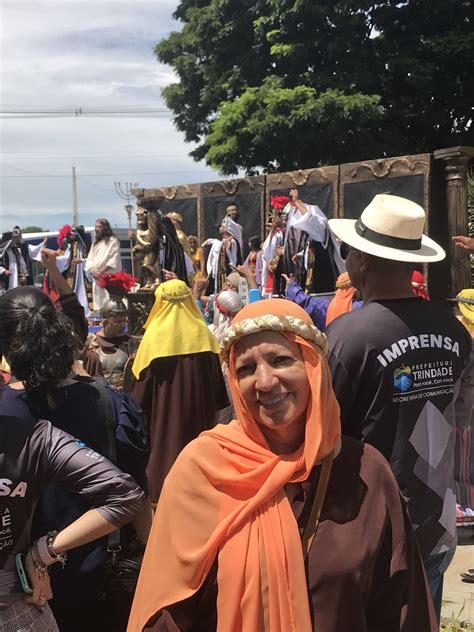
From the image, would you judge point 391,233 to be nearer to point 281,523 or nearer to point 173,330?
point 281,523

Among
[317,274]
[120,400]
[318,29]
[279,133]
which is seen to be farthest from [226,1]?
[120,400]

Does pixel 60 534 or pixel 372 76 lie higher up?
pixel 372 76

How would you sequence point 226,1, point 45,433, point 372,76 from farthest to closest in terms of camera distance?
point 226,1
point 372,76
point 45,433

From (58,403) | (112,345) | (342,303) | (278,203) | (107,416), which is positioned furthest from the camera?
(278,203)

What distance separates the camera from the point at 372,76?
18.6 metres

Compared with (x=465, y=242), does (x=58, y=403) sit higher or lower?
lower

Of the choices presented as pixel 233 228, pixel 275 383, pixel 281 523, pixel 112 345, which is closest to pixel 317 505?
pixel 281 523

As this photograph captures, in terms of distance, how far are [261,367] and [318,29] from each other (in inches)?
762

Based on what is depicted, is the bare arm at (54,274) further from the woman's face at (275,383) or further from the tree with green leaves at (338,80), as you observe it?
the tree with green leaves at (338,80)

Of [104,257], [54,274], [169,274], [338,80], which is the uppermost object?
[338,80]

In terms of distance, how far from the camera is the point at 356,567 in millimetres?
1611

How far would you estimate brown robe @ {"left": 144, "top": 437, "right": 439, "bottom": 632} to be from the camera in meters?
1.61

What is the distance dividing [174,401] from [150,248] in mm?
4388

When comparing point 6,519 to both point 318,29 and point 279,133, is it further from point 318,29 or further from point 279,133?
A: point 318,29
